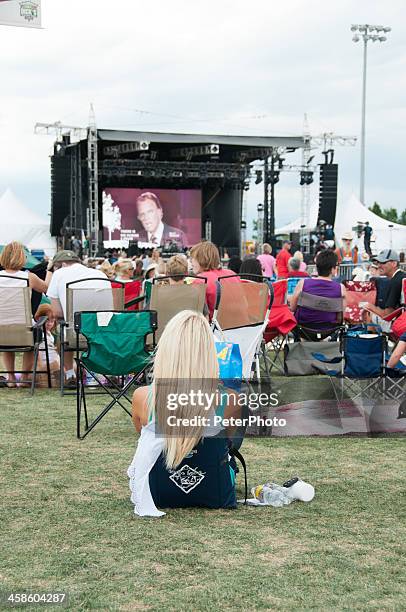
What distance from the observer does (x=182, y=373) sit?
3.48 metres

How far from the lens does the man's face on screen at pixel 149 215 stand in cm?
2852

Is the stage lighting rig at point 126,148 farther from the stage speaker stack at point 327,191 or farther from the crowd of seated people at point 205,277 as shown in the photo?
the crowd of seated people at point 205,277

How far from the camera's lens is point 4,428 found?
5.63 metres

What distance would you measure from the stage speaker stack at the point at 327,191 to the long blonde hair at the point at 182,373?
2468cm

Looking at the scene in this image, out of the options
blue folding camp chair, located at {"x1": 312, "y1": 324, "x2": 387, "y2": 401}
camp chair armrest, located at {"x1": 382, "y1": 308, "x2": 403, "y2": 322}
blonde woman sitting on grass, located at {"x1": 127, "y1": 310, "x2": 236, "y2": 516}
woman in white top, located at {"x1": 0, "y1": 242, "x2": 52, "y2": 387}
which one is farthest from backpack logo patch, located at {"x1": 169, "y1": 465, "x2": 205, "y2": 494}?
woman in white top, located at {"x1": 0, "y1": 242, "x2": 52, "y2": 387}

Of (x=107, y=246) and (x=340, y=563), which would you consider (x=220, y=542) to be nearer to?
(x=340, y=563)

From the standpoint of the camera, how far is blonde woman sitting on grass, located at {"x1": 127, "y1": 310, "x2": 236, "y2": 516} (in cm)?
348

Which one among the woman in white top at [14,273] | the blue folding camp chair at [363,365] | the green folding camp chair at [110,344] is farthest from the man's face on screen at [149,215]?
the green folding camp chair at [110,344]

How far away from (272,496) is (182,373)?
810 mm

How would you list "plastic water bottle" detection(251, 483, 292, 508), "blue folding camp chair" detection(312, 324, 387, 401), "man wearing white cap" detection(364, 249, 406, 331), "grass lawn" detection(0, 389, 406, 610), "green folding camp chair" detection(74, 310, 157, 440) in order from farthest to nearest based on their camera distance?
"man wearing white cap" detection(364, 249, 406, 331) → "blue folding camp chair" detection(312, 324, 387, 401) → "green folding camp chair" detection(74, 310, 157, 440) → "plastic water bottle" detection(251, 483, 292, 508) → "grass lawn" detection(0, 389, 406, 610)

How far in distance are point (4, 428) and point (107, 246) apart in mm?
22707

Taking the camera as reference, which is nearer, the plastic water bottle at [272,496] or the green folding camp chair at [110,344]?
the plastic water bottle at [272,496]

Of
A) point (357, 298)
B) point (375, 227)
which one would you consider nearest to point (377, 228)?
point (375, 227)

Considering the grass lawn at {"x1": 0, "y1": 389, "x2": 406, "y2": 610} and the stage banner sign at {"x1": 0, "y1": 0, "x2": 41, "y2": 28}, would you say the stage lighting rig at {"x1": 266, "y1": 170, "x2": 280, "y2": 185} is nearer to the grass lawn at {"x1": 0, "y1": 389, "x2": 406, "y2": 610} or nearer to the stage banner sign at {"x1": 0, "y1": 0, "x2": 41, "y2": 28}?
the stage banner sign at {"x1": 0, "y1": 0, "x2": 41, "y2": 28}
